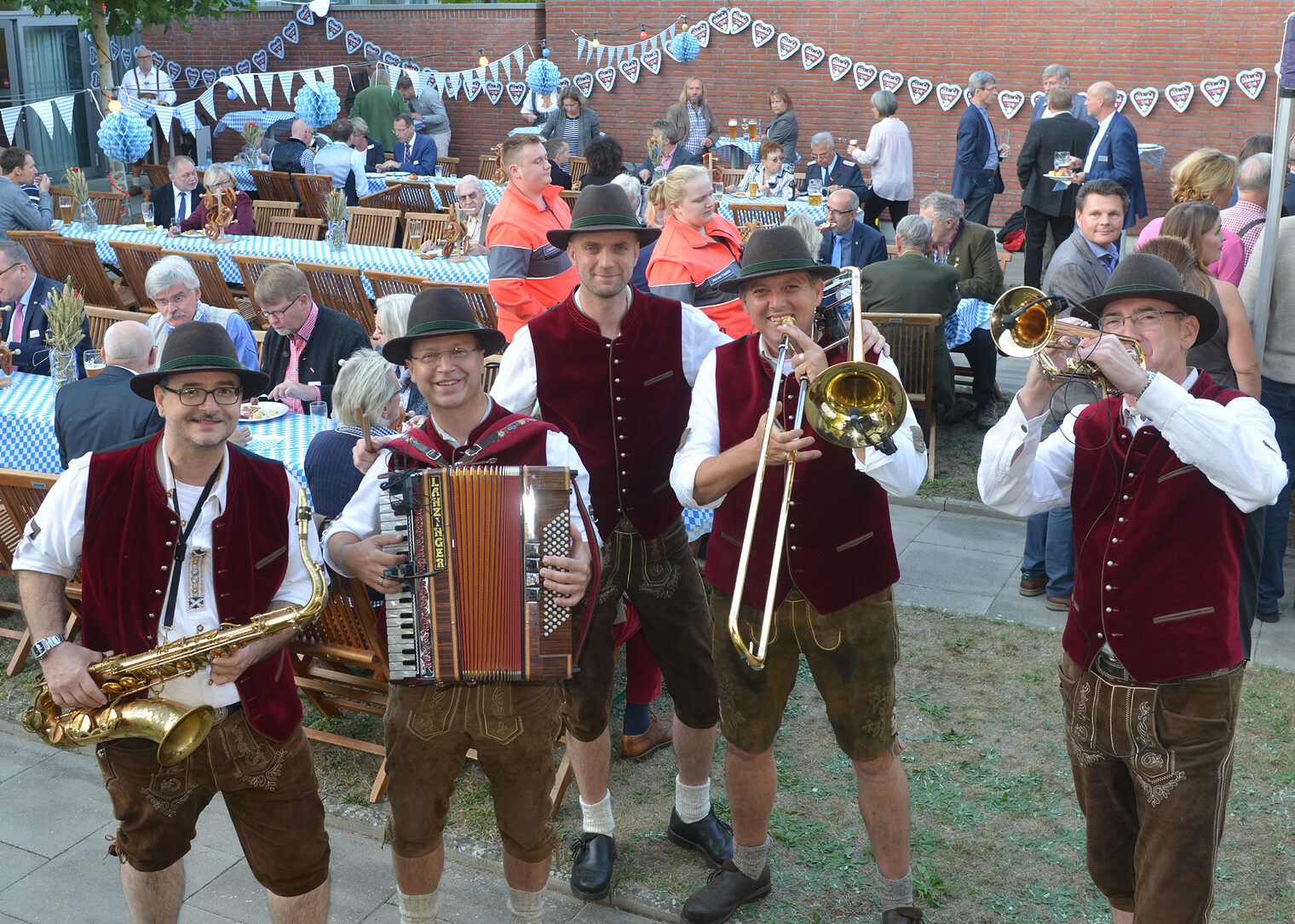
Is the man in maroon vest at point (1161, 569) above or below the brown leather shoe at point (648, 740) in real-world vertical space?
above

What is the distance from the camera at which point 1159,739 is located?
2912 millimetres

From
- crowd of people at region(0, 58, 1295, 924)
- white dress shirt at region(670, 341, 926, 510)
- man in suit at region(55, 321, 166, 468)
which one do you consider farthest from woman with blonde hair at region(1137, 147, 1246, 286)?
man in suit at region(55, 321, 166, 468)

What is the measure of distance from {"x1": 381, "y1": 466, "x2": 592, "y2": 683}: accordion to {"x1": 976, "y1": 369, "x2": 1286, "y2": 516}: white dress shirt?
3.91 feet

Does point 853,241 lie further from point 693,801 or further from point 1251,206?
point 693,801

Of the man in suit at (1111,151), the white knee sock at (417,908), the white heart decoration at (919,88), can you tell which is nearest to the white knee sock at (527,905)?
the white knee sock at (417,908)

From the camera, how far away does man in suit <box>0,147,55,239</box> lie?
34.1 ft

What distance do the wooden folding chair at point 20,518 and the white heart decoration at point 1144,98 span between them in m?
14.4

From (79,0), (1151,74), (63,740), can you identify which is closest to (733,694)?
(63,740)

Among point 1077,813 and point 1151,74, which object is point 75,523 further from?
point 1151,74

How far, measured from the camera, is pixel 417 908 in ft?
11.3

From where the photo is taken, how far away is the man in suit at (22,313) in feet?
23.4

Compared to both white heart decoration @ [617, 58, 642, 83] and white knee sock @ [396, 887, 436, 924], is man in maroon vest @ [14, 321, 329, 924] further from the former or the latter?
white heart decoration @ [617, 58, 642, 83]

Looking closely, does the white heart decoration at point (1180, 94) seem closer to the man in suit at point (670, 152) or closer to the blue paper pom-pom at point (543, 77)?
the man in suit at point (670, 152)

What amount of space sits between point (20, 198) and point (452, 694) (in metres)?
9.32
